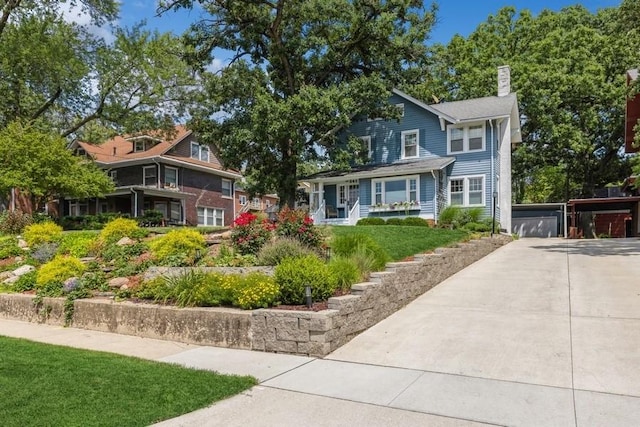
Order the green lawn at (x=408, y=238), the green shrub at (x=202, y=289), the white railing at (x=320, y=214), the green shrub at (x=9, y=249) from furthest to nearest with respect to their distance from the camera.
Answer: the white railing at (x=320, y=214)
the green shrub at (x=9, y=249)
the green lawn at (x=408, y=238)
the green shrub at (x=202, y=289)

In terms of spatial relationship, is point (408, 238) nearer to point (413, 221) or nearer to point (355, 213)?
point (413, 221)

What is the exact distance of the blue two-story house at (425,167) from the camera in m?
22.7

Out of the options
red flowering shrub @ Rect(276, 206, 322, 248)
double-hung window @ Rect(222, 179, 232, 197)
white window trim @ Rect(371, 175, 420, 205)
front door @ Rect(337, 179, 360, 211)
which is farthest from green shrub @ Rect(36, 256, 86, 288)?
double-hung window @ Rect(222, 179, 232, 197)

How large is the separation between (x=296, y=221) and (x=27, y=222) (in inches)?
653

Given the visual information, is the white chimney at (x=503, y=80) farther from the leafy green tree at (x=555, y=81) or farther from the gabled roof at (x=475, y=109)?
the leafy green tree at (x=555, y=81)

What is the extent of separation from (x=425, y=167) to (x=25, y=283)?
17.0 m

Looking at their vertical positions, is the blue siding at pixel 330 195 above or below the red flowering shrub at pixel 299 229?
above

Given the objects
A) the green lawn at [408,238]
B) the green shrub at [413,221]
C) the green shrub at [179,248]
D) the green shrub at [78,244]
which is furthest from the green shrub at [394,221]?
the green shrub at [78,244]

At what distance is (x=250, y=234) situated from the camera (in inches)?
410

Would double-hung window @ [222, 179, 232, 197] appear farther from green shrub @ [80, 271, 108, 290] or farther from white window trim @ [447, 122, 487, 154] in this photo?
green shrub @ [80, 271, 108, 290]

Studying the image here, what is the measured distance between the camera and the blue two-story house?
74.4 feet

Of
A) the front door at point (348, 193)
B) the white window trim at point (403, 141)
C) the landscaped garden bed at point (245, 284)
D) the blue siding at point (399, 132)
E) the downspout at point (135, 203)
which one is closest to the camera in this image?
the landscaped garden bed at point (245, 284)

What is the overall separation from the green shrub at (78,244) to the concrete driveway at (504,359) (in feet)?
33.3

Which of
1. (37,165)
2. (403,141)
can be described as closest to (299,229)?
(403,141)
